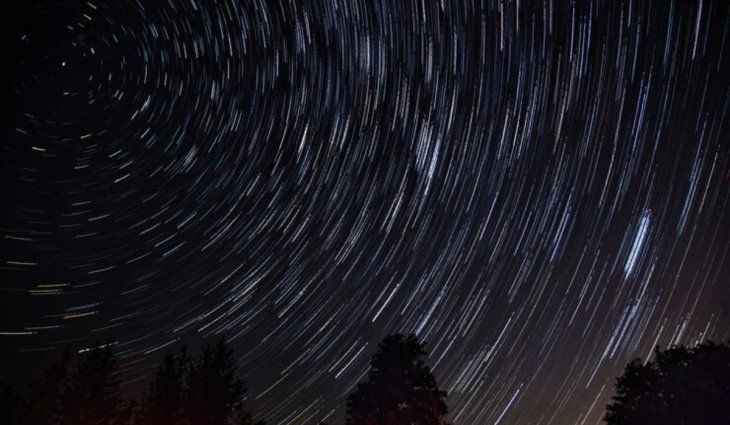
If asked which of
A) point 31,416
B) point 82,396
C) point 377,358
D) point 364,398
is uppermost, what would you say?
point 377,358

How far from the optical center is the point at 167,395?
1747cm

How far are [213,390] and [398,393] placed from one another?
7.27 meters

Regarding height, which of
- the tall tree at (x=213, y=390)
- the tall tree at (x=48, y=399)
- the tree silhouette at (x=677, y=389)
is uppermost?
the tree silhouette at (x=677, y=389)

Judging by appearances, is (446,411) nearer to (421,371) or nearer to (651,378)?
(421,371)

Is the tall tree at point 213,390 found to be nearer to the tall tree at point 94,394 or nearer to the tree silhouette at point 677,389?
the tall tree at point 94,394

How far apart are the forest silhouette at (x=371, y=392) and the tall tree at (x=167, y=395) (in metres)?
0.03

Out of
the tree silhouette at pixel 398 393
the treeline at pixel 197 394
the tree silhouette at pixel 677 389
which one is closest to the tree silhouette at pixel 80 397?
the treeline at pixel 197 394

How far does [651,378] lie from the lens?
592 inches

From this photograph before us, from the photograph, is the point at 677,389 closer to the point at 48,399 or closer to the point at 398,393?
the point at 398,393

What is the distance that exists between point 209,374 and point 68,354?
23.6 feet

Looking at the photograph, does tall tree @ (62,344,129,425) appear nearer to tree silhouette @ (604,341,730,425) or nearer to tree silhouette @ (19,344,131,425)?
tree silhouette @ (19,344,131,425)

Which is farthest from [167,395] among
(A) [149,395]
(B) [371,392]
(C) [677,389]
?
(C) [677,389]

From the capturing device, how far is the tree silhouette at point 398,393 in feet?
42.1

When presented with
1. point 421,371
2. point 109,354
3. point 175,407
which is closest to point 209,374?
point 175,407
